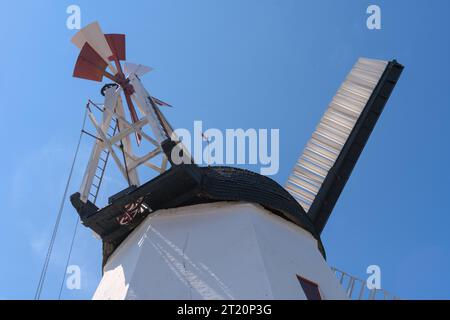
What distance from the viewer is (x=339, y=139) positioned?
1389cm

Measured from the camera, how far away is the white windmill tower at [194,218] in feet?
27.0

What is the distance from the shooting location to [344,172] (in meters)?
13.5

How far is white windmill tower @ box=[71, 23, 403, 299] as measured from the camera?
8.23m

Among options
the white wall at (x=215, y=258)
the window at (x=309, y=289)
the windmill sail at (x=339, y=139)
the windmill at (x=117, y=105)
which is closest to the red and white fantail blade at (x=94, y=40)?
the windmill at (x=117, y=105)

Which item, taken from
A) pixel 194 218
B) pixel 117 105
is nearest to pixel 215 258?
pixel 194 218

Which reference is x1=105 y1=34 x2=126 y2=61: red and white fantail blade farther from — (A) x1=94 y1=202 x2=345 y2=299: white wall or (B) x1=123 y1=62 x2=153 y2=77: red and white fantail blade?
(A) x1=94 y1=202 x2=345 y2=299: white wall

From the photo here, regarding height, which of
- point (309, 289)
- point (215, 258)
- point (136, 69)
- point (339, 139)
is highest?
point (136, 69)

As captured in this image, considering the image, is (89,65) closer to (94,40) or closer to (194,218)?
(94,40)

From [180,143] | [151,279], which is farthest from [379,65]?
[151,279]

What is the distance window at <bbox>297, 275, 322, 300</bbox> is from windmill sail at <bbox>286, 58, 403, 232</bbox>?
391 cm

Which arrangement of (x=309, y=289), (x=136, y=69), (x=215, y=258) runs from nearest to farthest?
(x=215, y=258) → (x=309, y=289) → (x=136, y=69)

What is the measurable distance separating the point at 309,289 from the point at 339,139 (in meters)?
5.82

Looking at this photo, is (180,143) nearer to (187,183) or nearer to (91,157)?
(187,183)
